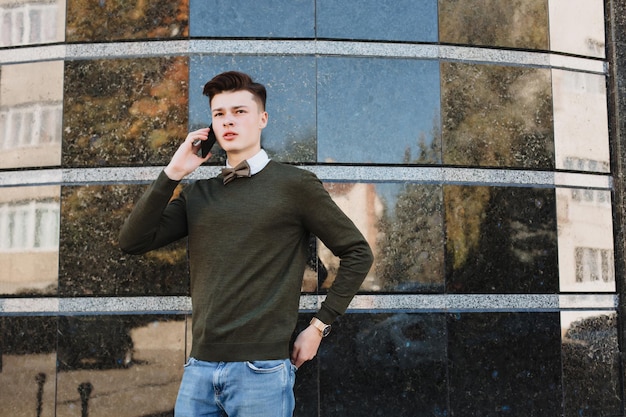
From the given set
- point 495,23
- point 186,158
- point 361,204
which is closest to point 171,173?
point 186,158

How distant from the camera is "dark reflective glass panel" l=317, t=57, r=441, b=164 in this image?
16.6ft

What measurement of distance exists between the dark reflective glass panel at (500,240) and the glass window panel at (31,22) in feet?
11.2

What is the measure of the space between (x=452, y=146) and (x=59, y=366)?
3.43 meters

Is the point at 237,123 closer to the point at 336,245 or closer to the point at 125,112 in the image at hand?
the point at 336,245

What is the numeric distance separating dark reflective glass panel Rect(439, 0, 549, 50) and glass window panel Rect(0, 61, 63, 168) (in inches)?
123

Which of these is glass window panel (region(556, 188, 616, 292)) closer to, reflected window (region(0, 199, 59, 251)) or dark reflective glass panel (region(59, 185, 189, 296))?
dark reflective glass panel (region(59, 185, 189, 296))

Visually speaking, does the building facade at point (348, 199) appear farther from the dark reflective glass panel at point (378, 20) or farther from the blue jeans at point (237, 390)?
the blue jeans at point (237, 390)

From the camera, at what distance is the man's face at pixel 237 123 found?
3434 mm

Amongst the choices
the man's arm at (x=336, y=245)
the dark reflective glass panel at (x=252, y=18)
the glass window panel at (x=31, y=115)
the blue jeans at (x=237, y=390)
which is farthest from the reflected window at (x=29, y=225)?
the man's arm at (x=336, y=245)

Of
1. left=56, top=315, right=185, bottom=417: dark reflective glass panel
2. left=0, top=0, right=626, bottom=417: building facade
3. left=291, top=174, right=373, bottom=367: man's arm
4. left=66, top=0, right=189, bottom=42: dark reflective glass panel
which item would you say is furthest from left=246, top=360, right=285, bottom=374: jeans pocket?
left=66, top=0, right=189, bottom=42: dark reflective glass panel

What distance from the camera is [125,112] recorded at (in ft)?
16.8

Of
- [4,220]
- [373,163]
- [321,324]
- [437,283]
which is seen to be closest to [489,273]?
[437,283]

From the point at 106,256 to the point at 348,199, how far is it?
1.89 meters

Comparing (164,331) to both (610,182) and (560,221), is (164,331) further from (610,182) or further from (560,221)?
(610,182)
